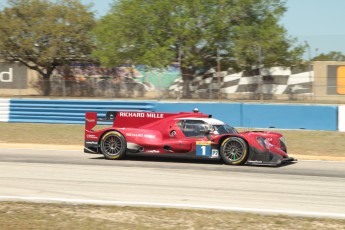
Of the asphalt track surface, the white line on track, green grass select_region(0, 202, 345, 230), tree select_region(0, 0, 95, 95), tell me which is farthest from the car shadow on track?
tree select_region(0, 0, 95, 95)

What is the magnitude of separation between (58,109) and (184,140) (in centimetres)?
1142

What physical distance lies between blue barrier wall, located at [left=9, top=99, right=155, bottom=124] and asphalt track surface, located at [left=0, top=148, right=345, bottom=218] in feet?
28.0

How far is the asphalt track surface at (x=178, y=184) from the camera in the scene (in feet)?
30.0

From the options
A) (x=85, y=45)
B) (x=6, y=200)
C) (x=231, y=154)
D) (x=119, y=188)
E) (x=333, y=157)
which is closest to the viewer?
(x=6, y=200)

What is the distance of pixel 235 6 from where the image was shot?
40.3m

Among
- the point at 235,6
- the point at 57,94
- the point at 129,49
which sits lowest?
the point at 57,94

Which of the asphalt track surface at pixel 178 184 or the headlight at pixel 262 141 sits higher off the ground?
the headlight at pixel 262 141

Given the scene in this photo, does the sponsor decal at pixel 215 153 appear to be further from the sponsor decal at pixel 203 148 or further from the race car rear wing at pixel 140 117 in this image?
the race car rear wing at pixel 140 117

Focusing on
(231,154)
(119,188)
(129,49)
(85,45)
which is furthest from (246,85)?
(119,188)

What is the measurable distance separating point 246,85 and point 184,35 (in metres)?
6.78

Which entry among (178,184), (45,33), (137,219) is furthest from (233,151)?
(45,33)

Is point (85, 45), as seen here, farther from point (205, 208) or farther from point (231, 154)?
point (205, 208)

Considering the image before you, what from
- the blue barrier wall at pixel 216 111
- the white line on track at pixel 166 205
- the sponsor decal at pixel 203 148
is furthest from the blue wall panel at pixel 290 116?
the white line on track at pixel 166 205

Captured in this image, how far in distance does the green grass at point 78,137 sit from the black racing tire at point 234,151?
385 centimetres
